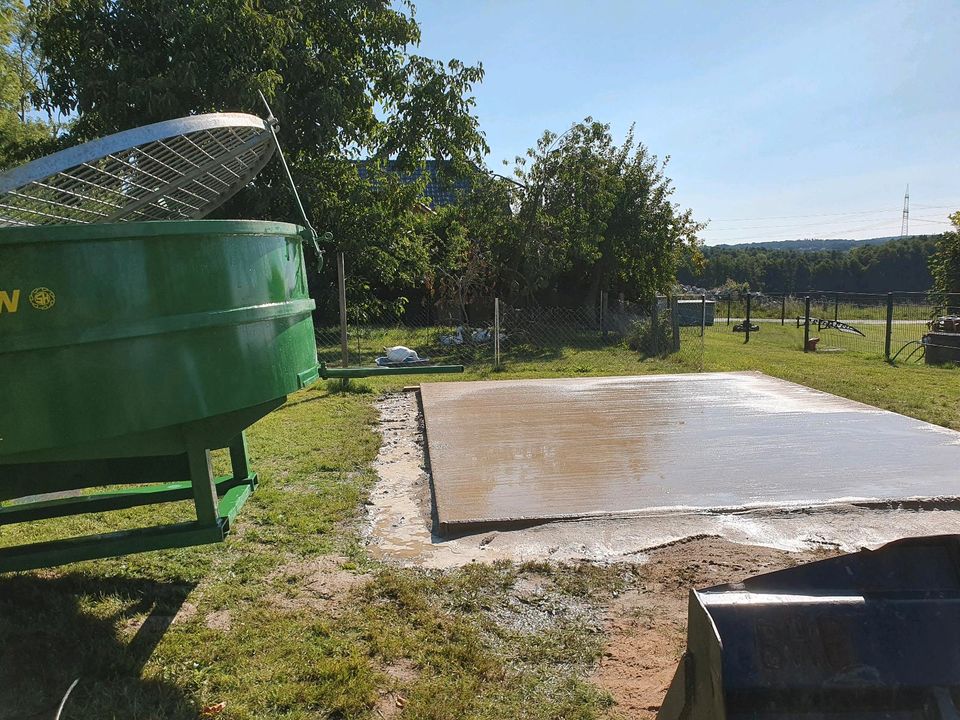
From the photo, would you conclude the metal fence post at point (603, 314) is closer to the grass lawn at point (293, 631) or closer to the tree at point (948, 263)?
the tree at point (948, 263)

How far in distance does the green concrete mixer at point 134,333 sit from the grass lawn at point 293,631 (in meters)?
0.57

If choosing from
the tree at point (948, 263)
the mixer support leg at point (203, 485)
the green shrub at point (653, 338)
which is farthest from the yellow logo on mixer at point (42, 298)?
the tree at point (948, 263)

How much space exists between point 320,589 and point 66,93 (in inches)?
528

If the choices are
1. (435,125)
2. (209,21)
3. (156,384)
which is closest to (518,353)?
(435,125)

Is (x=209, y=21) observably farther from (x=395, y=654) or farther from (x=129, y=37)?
(x=395, y=654)

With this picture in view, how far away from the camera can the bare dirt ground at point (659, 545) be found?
11.1 ft

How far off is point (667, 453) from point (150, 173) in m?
4.71

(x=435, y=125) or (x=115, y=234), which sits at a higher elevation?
(x=435, y=125)

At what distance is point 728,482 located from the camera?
5.32 m

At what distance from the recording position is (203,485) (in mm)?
2943

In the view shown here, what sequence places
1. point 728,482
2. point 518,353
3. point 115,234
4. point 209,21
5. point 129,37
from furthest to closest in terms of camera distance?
point 518,353 → point 129,37 → point 209,21 → point 728,482 → point 115,234

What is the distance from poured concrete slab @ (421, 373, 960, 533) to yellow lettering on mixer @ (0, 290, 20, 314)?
2928 mm

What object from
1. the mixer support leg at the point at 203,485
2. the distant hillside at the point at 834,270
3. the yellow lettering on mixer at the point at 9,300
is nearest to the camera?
the yellow lettering on mixer at the point at 9,300

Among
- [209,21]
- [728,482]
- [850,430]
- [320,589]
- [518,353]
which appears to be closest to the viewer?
[320,589]
